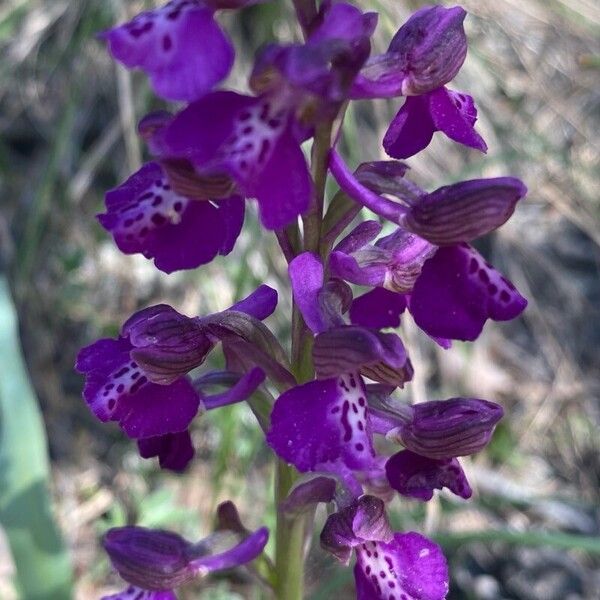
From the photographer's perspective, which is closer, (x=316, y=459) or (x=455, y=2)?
(x=316, y=459)

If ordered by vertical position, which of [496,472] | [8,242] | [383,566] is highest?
[383,566]

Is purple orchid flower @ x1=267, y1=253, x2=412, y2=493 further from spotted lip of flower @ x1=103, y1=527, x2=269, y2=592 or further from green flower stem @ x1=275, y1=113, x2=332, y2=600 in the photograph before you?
spotted lip of flower @ x1=103, y1=527, x2=269, y2=592

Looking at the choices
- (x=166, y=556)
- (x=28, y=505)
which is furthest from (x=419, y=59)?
(x=28, y=505)

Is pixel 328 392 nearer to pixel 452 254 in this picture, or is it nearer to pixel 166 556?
pixel 452 254

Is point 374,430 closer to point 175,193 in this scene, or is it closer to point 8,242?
point 175,193

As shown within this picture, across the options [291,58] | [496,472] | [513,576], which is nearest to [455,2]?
[496,472]

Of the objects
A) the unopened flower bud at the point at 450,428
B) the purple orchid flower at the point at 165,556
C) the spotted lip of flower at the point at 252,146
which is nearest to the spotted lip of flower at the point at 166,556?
the purple orchid flower at the point at 165,556

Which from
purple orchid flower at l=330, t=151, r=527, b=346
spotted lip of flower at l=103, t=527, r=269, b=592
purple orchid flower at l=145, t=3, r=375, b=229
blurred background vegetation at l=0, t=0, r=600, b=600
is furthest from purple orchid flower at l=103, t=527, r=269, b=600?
blurred background vegetation at l=0, t=0, r=600, b=600
